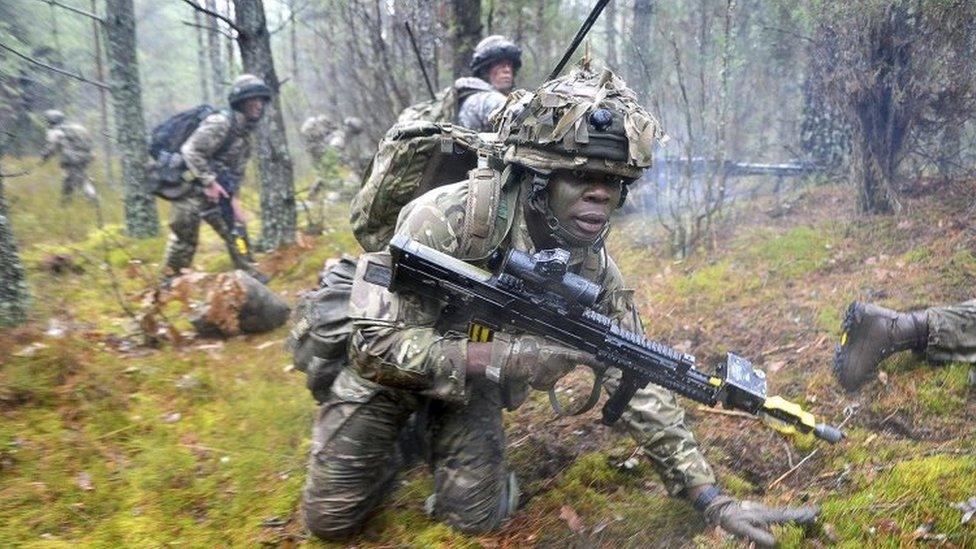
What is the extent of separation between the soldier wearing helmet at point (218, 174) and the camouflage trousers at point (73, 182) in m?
5.45

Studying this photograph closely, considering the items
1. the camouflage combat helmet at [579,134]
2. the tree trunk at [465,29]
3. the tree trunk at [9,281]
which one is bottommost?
the tree trunk at [9,281]

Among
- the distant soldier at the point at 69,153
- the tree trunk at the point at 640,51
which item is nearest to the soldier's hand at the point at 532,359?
the tree trunk at the point at 640,51

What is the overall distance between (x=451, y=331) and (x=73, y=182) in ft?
36.8

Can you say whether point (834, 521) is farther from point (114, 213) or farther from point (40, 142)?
point (40, 142)

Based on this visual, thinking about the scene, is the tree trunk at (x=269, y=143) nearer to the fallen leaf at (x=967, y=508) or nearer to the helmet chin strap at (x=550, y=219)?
the helmet chin strap at (x=550, y=219)

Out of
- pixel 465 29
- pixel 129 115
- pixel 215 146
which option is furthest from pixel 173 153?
pixel 465 29

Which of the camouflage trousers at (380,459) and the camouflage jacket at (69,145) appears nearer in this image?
the camouflage trousers at (380,459)

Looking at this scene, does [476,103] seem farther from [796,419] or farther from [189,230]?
[189,230]

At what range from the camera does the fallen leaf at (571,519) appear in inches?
125

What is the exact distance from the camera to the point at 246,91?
6766 millimetres

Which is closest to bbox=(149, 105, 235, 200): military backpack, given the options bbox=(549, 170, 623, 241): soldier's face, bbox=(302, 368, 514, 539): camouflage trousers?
bbox=(302, 368, 514, 539): camouflage trousers

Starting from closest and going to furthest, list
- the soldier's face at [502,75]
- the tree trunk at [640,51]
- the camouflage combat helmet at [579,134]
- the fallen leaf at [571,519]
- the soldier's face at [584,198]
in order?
the camouflage combat helmet at [579,134] → the soldier's face at [584,198] → the fallen leaf at [571,519] → the soldier's face at [502,75] → the tree trunk at [640,51]

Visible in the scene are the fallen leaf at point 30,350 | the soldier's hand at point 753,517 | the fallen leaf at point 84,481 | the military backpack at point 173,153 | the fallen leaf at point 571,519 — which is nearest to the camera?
the soldier's hand at point 753,517

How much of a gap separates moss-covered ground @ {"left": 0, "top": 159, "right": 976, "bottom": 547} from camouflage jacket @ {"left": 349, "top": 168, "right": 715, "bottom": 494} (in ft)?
1.30
